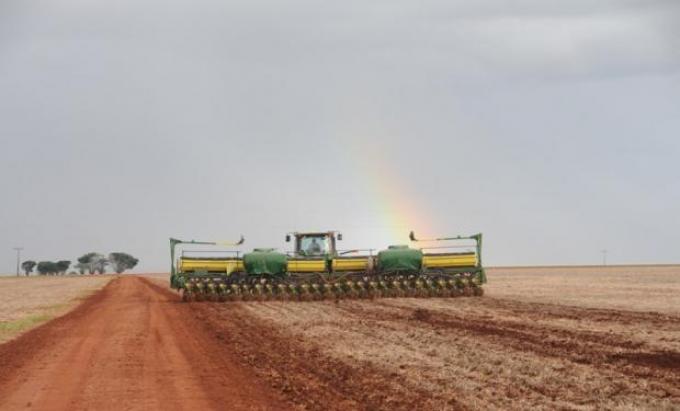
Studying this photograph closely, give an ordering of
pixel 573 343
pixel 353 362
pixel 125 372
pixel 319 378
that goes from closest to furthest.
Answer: pixel 319 378
pixel 125 372
pixel 353 362
pixel 573 343

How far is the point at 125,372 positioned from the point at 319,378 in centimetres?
342

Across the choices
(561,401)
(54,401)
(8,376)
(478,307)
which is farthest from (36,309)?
(561,401)

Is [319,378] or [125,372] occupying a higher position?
[125,372]

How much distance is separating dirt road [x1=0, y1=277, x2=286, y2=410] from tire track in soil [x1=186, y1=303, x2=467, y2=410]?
1.35 feet

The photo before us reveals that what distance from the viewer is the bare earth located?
34.4 ft

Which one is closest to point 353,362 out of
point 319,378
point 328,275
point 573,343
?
point 319,378

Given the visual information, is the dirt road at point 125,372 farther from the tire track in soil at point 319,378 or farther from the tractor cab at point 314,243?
the tractor cab at point 314,243

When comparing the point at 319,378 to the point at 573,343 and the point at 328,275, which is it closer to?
the point at 573,343

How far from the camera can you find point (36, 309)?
3412 cm

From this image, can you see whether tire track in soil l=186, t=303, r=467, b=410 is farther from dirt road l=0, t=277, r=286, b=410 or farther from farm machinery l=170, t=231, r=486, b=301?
farm machinery l=170, t=231, r=486, b=301

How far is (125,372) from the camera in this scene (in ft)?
42.9

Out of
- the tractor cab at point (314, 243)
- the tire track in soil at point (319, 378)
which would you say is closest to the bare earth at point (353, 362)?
the tire track in soil at point (319, 378)

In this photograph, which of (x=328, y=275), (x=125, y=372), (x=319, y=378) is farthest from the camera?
(x=328, y=275)

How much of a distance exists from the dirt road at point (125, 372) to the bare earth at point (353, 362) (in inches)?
1.2
